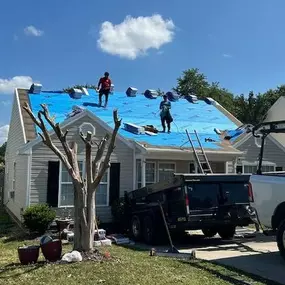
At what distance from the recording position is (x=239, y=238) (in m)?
13.4

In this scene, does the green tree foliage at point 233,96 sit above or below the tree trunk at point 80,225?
above

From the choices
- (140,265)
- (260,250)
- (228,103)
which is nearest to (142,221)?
(260,250)

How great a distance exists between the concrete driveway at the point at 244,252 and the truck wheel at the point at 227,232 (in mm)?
163

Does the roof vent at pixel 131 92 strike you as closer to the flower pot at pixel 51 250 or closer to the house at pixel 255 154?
the house at pixel 255 154

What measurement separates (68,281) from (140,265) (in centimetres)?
170

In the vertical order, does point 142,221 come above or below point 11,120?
below

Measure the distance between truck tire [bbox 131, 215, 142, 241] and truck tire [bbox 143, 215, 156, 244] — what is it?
0.36 m

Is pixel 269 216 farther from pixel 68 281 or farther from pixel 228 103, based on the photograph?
pixel 228 103

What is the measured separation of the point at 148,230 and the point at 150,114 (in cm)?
946

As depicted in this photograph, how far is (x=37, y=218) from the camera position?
1382cm

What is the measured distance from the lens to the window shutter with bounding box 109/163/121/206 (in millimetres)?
16266

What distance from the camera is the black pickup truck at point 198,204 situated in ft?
38.5

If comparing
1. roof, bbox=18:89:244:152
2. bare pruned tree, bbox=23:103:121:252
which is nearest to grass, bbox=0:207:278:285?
bare pruned tree, bbox=23:103:121:252

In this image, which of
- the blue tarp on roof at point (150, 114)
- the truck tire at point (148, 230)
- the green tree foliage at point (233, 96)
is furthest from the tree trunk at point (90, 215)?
the green tree foliage at point (233, 96)
